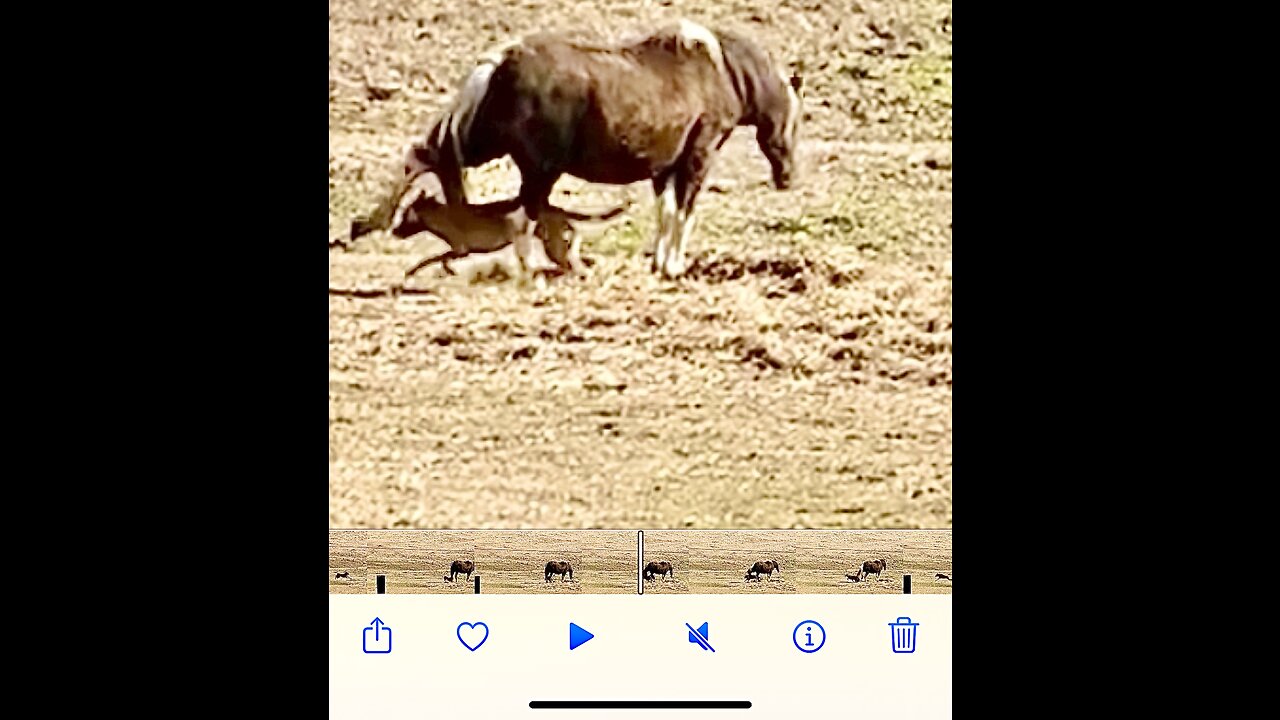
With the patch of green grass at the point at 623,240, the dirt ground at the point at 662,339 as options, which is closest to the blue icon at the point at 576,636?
the dirt ground at the point at 662,339

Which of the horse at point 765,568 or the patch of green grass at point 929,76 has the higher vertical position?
the patch of green grass at point 929,76

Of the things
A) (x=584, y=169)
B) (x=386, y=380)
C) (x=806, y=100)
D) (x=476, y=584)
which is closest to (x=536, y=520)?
(x=476, y=584)

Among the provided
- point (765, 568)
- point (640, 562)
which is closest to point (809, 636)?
point (765, 568)

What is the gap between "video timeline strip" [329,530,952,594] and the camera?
197 centimetres

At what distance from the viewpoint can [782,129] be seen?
6.60 feet

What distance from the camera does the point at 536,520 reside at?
1.98 metres

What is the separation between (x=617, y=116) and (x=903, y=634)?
623 millimetres

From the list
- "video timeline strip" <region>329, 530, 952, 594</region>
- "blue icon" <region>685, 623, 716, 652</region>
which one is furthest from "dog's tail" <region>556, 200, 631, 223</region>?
"blue icon" <region>685, 623, 716, 652</region>

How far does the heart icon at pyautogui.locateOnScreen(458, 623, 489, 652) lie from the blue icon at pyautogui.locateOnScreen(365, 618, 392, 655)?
75 millimetres

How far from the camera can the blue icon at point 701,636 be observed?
1953 mm

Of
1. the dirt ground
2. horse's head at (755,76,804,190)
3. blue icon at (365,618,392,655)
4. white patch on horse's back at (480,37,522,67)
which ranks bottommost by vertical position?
blue icon at (365,618,392,655)

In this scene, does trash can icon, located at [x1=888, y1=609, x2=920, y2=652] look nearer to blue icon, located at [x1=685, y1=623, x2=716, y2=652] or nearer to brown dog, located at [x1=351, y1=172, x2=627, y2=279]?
blue icon, located at [x1=685, y1=623, x2=716, y2=652]

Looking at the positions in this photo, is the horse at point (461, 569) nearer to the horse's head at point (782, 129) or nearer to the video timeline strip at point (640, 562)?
the video timeline strip at point (640, 562)

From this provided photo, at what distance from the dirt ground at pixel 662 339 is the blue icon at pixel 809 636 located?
10 cm
